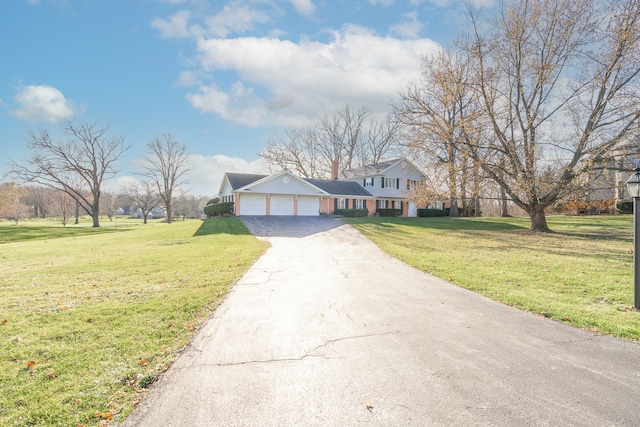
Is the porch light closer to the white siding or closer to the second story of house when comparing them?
the white siding

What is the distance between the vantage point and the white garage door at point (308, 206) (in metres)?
31.1

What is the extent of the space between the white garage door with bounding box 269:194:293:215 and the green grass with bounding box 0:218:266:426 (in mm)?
20045

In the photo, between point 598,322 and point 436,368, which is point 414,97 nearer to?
point 598,322

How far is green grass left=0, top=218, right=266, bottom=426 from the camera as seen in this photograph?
279 centimetres

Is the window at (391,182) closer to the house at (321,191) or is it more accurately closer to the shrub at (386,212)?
the house at (321,191)

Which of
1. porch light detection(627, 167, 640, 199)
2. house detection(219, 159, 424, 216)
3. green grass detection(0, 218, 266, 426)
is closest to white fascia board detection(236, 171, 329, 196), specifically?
house detection(219, 159, 424, 216)

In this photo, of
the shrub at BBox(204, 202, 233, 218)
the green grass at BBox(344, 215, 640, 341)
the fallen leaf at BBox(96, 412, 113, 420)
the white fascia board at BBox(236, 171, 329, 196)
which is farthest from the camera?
the shrub at BBox(204, 202, 233, 218)

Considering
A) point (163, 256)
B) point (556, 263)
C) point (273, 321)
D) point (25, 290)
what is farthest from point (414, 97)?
point (25, 290)

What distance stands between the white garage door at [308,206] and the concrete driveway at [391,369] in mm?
25296

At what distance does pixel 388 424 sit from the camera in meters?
2.45

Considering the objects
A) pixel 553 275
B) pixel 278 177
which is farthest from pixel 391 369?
pixel 278 177

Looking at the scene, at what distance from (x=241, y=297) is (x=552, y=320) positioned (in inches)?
205

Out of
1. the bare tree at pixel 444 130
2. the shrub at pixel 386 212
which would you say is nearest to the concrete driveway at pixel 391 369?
the bare tree at pixel 444 130

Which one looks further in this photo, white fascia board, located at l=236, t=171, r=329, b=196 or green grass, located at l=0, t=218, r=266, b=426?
white fascia board, located at l=236, t=171, r=329, b=196
